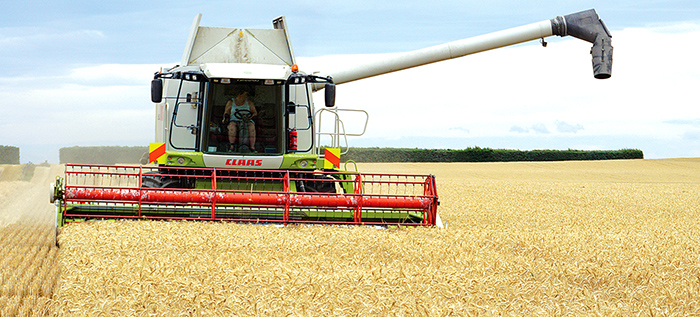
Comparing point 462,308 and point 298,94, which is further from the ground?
point 298,94

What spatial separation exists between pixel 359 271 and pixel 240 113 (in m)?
3.96

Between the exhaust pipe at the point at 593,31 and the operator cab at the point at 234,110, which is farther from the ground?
the exhaust pipe at the point at 593,31

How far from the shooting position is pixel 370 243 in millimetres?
5793

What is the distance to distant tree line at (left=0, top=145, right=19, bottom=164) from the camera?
108 ft

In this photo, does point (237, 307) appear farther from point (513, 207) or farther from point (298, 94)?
point (513, 207)

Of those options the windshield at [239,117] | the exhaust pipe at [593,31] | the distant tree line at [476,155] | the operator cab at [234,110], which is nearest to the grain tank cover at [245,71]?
the operator cab at [234,110]

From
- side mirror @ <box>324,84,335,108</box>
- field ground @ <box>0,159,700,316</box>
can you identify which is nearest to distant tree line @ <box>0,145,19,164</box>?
field ground @ <box>0,159,700,316</box>

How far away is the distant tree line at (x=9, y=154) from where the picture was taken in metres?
33.0

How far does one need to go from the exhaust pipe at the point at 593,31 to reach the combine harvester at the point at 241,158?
416 cm

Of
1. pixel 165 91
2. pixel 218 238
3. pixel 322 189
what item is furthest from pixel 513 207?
pixel 218 238

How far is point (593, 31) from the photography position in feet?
33.9

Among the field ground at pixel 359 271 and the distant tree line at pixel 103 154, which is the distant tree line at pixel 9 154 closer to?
the distant tree line at pixel 103 154

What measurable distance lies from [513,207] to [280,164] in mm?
5569

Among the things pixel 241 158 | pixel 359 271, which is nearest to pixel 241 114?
pixel 241 158
